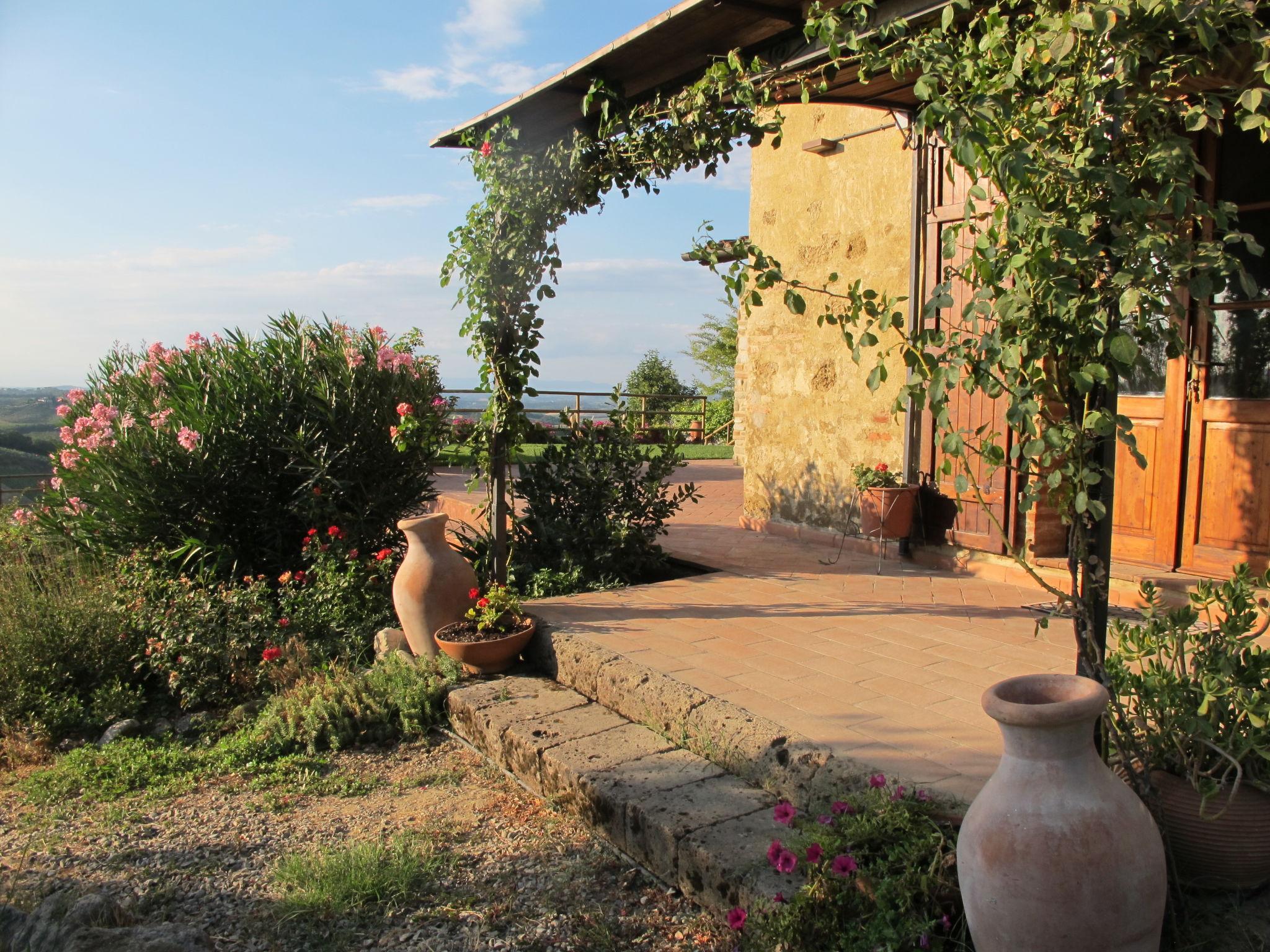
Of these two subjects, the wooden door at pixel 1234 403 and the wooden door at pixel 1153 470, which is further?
the wooden door at pixel 1153 470

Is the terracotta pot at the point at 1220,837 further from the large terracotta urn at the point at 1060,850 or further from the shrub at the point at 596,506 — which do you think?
the shrub at the point at 596,506

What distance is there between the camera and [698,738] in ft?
10.7

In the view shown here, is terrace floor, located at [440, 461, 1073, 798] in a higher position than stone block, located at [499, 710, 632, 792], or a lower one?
higher

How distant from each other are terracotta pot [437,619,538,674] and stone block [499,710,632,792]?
0.56 metres

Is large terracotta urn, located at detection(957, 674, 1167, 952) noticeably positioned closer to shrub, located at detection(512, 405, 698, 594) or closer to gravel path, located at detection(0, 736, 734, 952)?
gravel path, located at detection(0, 736, 734, 952)

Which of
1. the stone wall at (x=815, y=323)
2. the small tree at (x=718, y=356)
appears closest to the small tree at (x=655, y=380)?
the small tree at (x=718, y=356)

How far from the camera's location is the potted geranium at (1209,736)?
210cm

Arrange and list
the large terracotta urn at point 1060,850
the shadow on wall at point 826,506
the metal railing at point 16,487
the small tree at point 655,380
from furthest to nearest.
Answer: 1. the small tree at point 655,380
2. the metal railing at point 16,487
3. the shadow on wall at point 826,506
4. the large terracotta urn at point 1060,850

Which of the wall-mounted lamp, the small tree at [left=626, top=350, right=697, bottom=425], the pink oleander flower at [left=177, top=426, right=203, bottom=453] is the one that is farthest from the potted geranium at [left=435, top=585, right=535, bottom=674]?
the small tree at [left=626, top=350, right=697, bottom=425]

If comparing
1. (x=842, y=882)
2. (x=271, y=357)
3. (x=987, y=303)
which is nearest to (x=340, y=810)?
(x=842, y=882)

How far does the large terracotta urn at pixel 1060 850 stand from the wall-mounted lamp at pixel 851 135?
4847 millimetres

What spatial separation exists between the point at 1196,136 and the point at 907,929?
168 inches

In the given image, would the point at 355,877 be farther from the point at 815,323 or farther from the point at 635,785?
the point at 815,323

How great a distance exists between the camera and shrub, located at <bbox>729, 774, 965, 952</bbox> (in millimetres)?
2154
